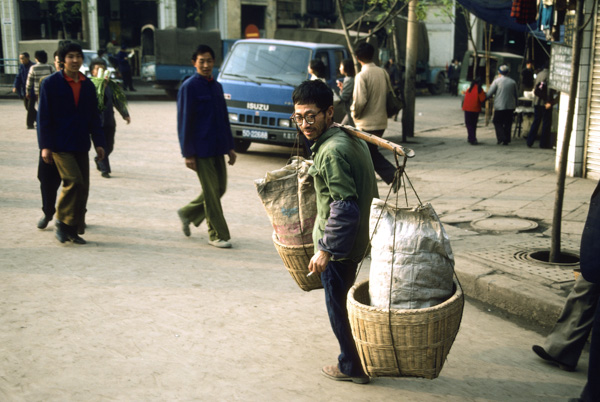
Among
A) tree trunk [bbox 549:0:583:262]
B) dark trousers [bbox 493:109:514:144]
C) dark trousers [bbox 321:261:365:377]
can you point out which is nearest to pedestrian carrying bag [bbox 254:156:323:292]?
dark trousers [bbox 321:261:365:377]

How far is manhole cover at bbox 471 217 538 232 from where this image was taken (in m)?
6.82

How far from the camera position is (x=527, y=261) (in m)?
5.60

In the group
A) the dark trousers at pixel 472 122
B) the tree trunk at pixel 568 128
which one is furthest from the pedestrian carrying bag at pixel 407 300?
the dark trousers at pixel 472 122

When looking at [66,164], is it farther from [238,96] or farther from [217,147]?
[238,96]

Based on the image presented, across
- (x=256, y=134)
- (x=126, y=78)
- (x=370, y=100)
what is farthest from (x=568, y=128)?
(x=126, y=78)

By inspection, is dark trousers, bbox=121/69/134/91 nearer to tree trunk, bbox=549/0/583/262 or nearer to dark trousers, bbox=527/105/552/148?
dark trousers, bbox=527/105/552/148

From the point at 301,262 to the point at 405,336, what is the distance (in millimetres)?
980

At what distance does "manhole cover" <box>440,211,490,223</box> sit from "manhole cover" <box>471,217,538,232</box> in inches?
6.2

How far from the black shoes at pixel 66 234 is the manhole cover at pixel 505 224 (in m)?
3.94

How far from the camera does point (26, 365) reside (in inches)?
149

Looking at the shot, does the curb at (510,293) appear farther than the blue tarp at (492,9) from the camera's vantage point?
No

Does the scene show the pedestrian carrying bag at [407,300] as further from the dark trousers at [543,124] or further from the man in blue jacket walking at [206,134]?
the dark trousers at [543,124]

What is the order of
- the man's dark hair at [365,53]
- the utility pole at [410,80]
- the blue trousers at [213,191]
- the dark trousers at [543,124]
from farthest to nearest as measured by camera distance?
the utility pole at [410,80] < the dark trousers at [543,124] < the man's dark hair at [365,53] < the blue trousers at [213,191]

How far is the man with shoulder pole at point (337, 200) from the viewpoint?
10.5ft
